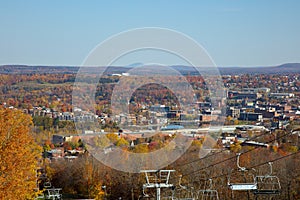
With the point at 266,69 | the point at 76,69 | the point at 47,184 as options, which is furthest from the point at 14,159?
the point at 266,69

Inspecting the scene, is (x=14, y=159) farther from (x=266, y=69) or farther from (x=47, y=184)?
(x=266, y=69)

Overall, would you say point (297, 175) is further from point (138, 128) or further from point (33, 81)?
point (33, 81)

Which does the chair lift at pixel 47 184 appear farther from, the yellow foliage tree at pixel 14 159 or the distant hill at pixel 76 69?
the distant hill at pixel 76 69

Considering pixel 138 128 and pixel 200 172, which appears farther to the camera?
pixel 138 128

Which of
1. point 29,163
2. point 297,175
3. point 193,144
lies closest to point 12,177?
point 29,163

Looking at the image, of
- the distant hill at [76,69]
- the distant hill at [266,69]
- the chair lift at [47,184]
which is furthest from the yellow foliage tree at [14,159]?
the distant hill at [266,69]

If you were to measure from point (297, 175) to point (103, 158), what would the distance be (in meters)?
10.7

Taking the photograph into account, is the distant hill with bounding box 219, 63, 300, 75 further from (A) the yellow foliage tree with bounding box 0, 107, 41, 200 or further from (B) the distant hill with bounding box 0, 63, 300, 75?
(A) the yellow foliage tree with bounding box 0, 107, 41, 200

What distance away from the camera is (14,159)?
13039mm

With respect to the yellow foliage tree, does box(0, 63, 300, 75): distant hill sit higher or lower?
higher

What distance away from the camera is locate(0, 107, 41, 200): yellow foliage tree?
1255 centimetres

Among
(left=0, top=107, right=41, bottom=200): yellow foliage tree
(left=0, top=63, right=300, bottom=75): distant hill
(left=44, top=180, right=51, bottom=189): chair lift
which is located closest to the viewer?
(left=0, top=107, right=41, bottom=200): yellow foliage tree

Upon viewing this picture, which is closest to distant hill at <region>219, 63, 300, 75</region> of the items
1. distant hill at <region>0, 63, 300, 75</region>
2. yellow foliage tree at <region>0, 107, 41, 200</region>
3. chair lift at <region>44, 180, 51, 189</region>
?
distant hill at <region>0, 63, 300, 75</region>

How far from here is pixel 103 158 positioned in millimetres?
27578
